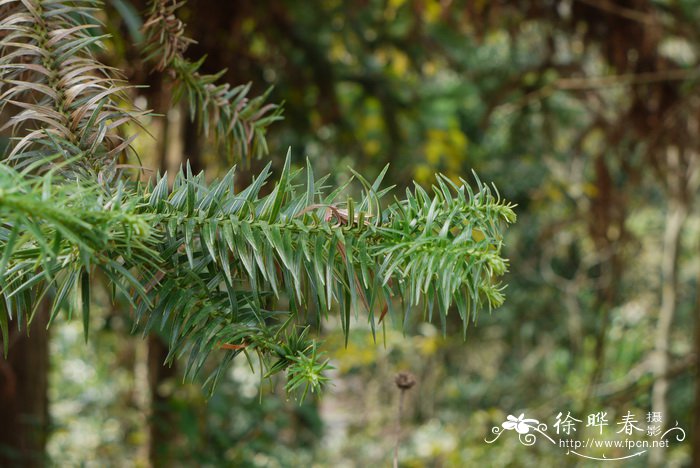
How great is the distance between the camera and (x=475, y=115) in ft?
12.4

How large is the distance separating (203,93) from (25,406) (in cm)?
135

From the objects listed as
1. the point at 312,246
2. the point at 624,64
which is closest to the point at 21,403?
the point at 312,246

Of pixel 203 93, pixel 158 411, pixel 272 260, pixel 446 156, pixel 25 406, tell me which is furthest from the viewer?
pixel 446 156

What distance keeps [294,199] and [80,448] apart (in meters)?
2.99

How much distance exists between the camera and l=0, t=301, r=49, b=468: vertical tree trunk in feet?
4.97

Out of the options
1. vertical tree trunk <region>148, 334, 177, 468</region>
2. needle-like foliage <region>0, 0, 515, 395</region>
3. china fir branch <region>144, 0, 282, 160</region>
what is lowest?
vertical tree trunk <region>148, 334, 177, 468</region>

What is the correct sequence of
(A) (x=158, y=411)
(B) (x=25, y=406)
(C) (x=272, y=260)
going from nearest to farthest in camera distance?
(C) (x=272, y=260)
(B) (x=25, y=406)
(A) (x=158, y=411)

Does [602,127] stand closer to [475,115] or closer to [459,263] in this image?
[475,115]

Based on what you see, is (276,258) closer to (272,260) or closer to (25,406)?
(272,260)

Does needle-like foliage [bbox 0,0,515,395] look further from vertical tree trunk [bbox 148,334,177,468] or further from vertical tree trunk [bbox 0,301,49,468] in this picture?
vertical tree trunk [bbox 148,334,177,468]

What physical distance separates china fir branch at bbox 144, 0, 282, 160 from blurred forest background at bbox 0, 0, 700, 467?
18cm

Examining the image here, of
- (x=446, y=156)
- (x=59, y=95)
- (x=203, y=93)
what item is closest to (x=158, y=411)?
(x=446, y=156)

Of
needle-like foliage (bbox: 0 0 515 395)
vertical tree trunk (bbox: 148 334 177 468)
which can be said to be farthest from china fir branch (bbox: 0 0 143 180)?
vertical tree trunk (bbox: 148 334 177 468)

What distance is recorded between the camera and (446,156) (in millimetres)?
2666
